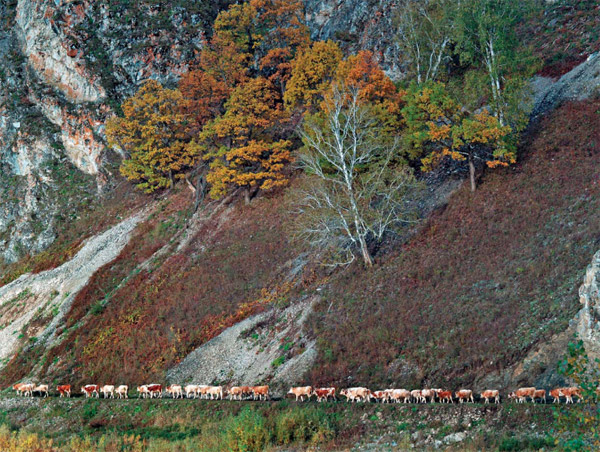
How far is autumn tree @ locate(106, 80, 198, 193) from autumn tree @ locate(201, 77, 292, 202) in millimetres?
4792

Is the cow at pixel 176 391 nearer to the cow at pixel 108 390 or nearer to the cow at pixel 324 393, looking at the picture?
the cow at pixel 108 390

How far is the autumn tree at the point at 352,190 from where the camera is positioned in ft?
117

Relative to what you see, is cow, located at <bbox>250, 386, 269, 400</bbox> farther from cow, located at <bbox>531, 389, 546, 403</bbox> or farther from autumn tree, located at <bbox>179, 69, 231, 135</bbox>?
autumn tree, located at <bbox>179, 69, 231, 135</bbox>

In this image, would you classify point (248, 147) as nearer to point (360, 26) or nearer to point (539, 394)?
point (360, 26)

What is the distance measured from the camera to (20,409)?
33.6 meters

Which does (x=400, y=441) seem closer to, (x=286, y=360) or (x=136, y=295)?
(x=286, y=360)

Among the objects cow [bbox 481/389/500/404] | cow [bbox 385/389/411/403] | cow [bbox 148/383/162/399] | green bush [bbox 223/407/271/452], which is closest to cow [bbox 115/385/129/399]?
cow [bbox 148/383/162/399]

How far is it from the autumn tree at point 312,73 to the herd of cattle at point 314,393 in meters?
30.9

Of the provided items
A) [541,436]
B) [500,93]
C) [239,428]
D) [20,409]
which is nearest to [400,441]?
[541,436]

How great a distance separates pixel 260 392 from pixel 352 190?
1504 centimetres

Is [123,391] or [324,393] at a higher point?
[123,391]

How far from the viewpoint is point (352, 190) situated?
120ft

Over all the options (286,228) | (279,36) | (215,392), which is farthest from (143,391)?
(279,36)

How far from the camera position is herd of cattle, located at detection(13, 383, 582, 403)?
69.3 ft
